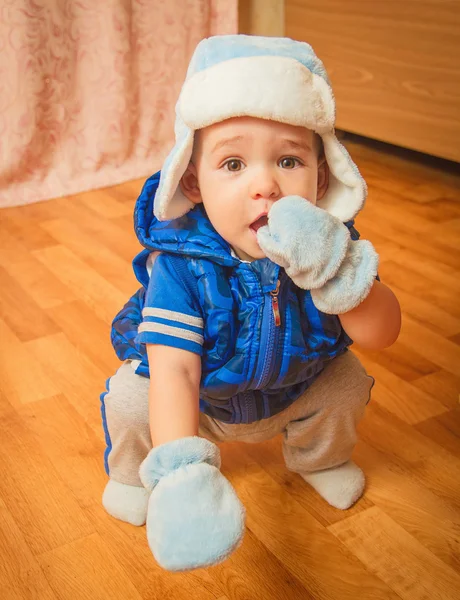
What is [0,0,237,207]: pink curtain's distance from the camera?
6.66 ft

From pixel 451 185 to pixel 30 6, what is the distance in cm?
126

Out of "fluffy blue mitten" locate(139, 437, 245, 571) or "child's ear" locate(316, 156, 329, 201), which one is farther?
"child's ear" locate(316, 156, 329, 201)

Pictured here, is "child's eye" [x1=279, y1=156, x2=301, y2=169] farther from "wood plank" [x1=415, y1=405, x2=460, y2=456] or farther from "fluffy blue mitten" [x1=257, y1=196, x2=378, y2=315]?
"wood plank" [x1=415, y1=405, x2=460, y2=456]

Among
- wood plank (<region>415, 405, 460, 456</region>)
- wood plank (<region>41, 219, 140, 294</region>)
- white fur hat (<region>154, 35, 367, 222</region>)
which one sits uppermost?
white fur hat (<region>154, 35, 367, 222</region>)

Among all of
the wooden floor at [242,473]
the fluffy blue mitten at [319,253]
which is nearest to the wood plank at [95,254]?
the wooden floor at [242,473]

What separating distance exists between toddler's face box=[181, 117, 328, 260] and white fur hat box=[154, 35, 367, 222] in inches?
0.6

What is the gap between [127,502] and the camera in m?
0.95

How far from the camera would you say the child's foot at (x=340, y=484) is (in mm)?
973

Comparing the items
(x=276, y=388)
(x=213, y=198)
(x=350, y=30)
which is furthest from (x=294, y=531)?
(x=350, y=30)

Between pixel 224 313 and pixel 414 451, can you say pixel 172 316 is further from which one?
pixel 414 451

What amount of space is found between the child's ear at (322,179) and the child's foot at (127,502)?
0.43 m

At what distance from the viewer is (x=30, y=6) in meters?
1.97

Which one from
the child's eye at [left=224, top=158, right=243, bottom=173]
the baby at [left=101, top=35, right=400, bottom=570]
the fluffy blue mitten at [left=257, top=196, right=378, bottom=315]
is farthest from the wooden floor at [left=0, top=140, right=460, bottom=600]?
the child's eye at [left=224, top=158, right=243, bottom=173]

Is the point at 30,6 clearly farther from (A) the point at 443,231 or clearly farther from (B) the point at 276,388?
(B) the point at 276,388
